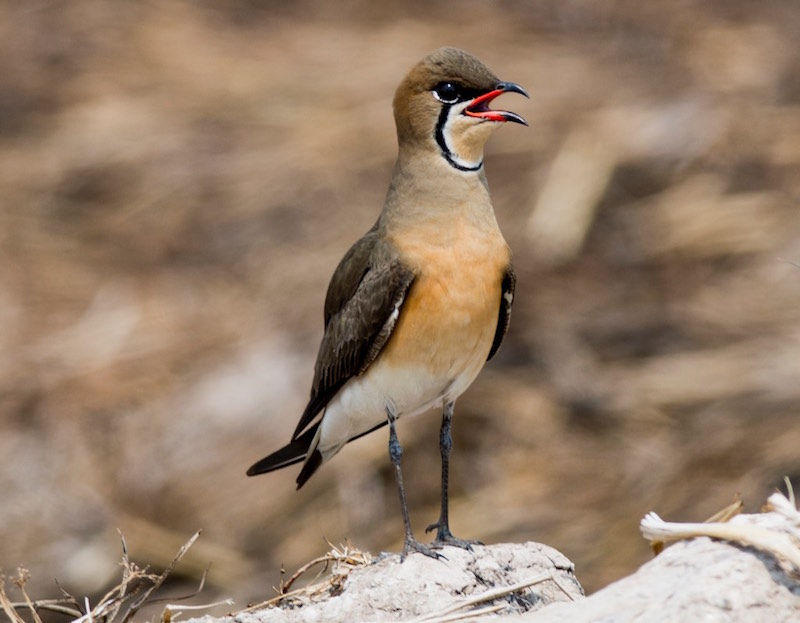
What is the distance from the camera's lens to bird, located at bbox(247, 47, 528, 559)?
4.55 metres

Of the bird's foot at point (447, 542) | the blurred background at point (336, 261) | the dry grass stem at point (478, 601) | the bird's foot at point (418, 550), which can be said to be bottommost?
the dry grass stem at point (478, 601)

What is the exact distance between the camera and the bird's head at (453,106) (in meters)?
4.56

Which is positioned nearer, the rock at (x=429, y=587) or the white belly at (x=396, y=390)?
the rock at (x=429, y=587)

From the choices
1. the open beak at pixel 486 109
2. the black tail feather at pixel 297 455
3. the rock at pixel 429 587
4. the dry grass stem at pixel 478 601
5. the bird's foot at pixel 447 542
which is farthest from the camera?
the black tail feather at pixel 297 455

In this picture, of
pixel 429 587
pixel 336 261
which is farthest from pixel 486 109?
pixel 336 261

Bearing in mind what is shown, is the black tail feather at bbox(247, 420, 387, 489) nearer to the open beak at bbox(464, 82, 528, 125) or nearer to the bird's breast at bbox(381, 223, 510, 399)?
the bird's breast at bbox(381, 223, 510, 399)

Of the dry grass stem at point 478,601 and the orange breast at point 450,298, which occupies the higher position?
the orange breast at point 450,298

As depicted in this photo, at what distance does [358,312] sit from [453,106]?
63 centimetres

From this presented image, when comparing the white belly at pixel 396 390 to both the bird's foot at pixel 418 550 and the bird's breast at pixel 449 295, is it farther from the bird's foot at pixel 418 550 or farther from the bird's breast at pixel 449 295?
the bird's foot at pixel 418 550

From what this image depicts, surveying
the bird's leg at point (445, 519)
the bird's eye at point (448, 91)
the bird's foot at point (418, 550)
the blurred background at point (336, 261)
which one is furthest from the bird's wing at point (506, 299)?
the blurred background at point (336, 261)

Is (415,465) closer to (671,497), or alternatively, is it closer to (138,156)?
(671,497)

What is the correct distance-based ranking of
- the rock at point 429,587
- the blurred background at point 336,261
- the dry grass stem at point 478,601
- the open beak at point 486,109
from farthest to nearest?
the blurred background at point 336,261
the open beak at point 486,109
the rock at point 429,587
the dry grass stem at point 478,601

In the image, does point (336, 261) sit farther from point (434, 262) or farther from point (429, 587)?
point (429, 587)

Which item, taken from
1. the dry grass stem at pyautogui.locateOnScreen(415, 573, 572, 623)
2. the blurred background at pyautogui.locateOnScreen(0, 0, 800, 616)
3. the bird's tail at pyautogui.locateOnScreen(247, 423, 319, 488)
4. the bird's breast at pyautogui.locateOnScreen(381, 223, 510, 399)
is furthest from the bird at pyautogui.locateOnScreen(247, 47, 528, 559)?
the blurred background at pyautogui.locateOnScreen(0, 0, 800, 616)
